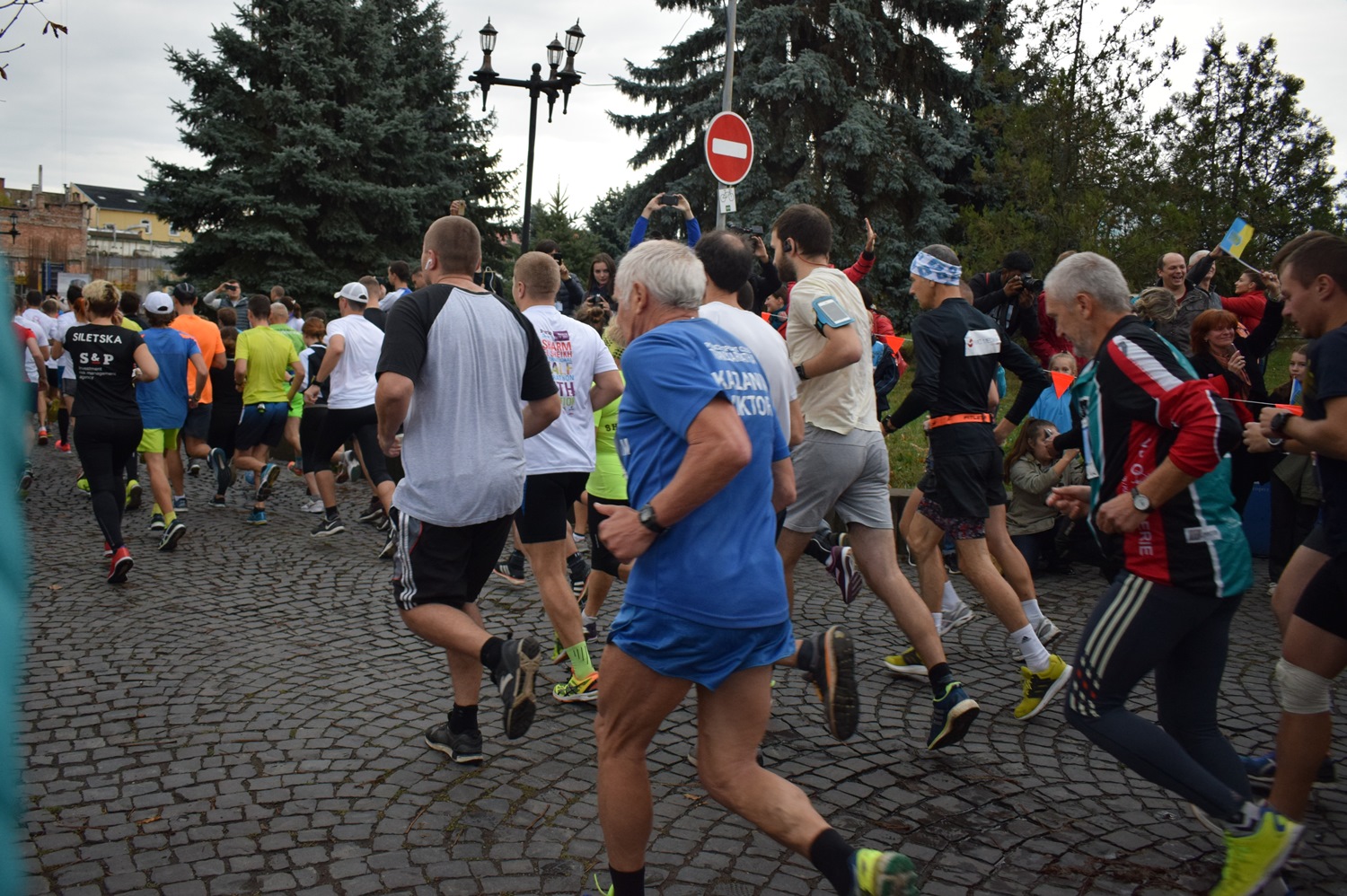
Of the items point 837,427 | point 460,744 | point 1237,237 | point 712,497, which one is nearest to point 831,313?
point 837,427

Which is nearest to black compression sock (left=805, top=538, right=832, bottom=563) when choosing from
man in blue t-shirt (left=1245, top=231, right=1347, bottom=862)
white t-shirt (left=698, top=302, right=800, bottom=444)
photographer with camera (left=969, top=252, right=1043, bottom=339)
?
white t-shirt (left=698, top=302, right=800, bottom=444)

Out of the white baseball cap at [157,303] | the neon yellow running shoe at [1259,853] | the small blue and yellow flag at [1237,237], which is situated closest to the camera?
the neon yellow running shoe at [1259,853]

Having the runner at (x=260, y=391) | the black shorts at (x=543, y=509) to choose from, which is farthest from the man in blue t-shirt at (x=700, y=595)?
the runner at (x=260, y=391)

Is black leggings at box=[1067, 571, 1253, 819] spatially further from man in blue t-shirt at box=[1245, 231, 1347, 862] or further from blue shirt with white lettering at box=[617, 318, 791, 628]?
blue shirt with white lettering at box=[617, 318, 791, 628]

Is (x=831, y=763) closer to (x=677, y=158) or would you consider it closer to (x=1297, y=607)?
(x=1297, y=607)

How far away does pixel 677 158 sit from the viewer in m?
29.1

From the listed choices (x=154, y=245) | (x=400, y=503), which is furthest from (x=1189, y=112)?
(x=154, y=245)

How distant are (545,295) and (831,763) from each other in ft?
9.09

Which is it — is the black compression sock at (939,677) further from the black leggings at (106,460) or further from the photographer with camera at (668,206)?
the black leggings at (106,460)

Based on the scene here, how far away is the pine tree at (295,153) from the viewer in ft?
79.3

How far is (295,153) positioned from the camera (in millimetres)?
23703

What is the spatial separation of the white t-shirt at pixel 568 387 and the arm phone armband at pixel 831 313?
1.43 meters

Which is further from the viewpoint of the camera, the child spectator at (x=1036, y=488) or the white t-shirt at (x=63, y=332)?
the white t-shirt at (x=63, y=332)

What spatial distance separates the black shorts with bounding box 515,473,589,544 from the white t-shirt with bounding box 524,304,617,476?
5cm
